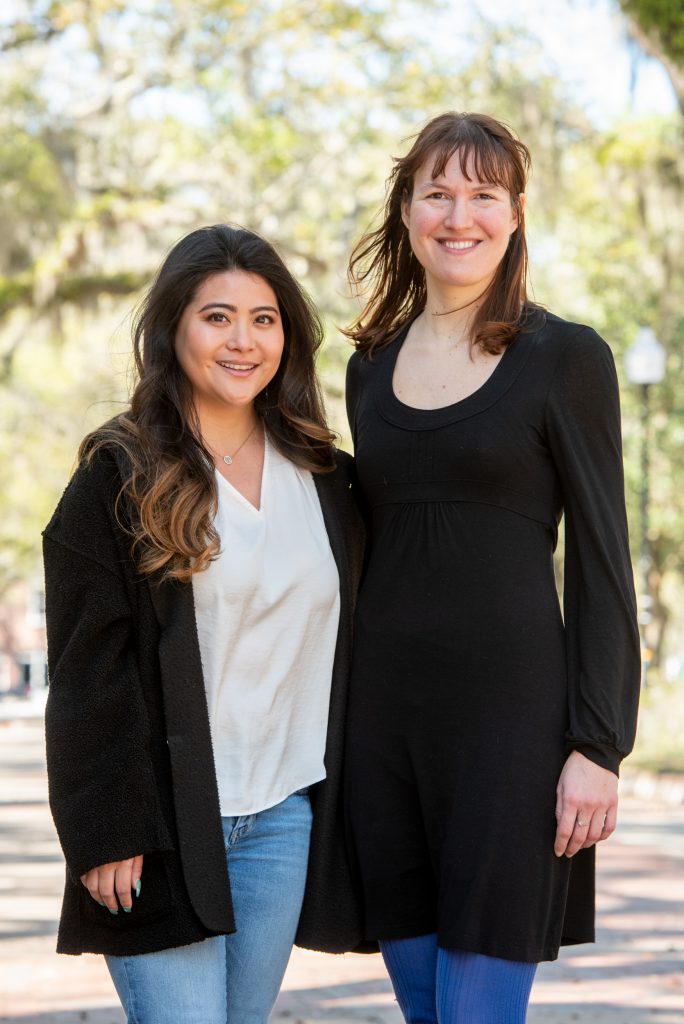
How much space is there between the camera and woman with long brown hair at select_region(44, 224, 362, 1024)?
107 inches

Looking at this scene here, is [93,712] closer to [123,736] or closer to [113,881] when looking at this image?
[123,736]

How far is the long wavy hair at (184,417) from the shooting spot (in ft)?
9.13

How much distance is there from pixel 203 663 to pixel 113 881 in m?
0.45

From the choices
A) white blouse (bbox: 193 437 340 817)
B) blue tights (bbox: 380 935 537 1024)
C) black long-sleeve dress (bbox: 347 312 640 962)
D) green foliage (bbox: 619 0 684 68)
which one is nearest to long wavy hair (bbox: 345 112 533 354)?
black long-sleeve dress (bbox: 347 312 640 962)

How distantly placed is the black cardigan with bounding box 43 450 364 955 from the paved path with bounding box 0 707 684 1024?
2.77 m

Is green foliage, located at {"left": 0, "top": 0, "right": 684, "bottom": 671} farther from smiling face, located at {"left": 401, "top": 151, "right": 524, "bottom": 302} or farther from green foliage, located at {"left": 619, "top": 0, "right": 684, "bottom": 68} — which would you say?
smiling face, located at {"left": 401, "top": 151, "right": 524, "bottom": 302}

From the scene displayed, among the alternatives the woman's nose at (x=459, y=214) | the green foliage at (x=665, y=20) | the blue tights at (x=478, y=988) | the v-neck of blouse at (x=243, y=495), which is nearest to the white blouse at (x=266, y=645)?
the v-neck of blouse at (x=243, y=495)

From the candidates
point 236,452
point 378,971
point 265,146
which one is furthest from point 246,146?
point 236,452

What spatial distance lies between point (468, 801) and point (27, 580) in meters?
48.6

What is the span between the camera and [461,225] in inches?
118

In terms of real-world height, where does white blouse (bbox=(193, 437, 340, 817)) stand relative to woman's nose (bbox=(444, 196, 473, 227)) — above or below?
below

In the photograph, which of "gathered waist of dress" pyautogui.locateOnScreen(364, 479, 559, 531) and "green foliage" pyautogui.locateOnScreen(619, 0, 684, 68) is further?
"green foliage" pyautogui.locateOnScreen(619, 0, 684, 68)

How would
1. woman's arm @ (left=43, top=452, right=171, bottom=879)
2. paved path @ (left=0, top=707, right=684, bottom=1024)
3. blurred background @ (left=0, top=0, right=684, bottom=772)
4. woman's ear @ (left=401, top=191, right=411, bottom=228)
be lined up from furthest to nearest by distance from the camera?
blurred background @ (left=0, top=0, right=684, bottom=772) < paved path @ (left=0, top=707, right=684, bottom=1024) < woman's ear @ (left=401, top=191, right=411, bottom=228) < woman's arm @ (left=43, top=452, right=171, bottom=879)

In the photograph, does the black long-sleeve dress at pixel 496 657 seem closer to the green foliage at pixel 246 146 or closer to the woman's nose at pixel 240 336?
the woman's nose at pixel 240 336
